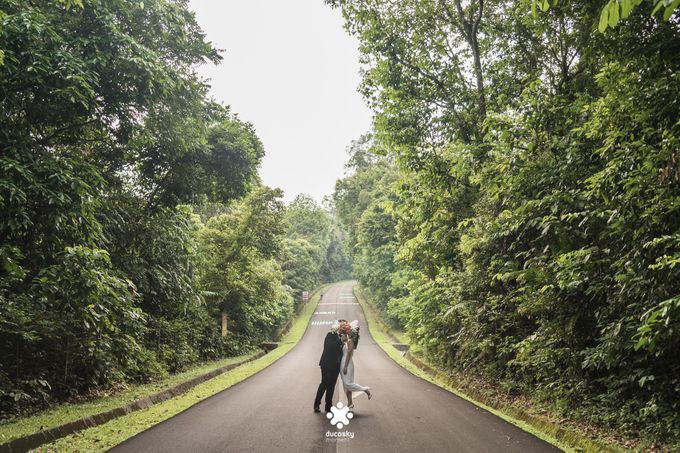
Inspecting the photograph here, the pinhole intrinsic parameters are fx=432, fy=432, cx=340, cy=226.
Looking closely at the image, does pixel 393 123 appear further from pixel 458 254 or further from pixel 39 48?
pixel 39 48

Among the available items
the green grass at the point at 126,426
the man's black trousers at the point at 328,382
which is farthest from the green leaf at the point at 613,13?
the green grass at the point at 126,426

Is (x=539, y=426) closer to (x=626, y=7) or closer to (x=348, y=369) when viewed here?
(x=348, y=369)

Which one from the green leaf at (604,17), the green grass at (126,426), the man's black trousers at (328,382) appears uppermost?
the green leaf at (604,17)

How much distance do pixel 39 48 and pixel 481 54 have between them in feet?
37.4

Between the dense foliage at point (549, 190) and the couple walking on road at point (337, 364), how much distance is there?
122 inches

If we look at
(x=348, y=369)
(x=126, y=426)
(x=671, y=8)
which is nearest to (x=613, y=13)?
(x=671, y=8)

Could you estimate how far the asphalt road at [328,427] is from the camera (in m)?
5.76

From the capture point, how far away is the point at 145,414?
26.6 ft

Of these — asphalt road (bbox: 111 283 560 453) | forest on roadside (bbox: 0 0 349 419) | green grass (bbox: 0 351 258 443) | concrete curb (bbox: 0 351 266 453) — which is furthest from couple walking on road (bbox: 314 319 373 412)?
forest on roadside (bbox: 0 0 349 419)

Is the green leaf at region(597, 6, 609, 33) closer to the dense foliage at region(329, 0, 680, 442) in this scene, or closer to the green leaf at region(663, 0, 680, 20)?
the green leaf at region(663, 0, 680, 20)

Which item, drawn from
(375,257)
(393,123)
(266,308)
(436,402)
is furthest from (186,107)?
(375,257)

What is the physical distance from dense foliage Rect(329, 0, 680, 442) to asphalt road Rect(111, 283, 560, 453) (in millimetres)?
1560

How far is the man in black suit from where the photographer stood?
757 cm

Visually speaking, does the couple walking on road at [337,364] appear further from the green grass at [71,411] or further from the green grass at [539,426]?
the green grass at [71,411]
